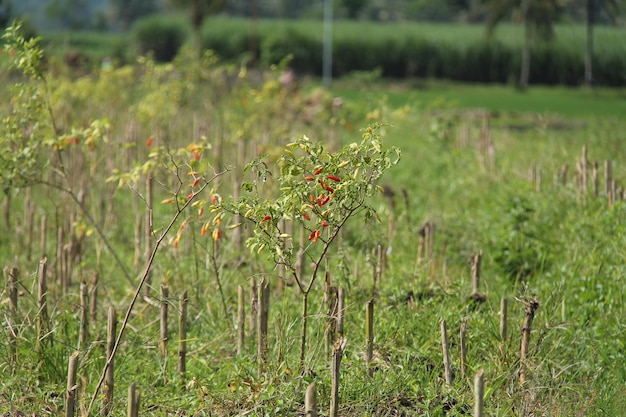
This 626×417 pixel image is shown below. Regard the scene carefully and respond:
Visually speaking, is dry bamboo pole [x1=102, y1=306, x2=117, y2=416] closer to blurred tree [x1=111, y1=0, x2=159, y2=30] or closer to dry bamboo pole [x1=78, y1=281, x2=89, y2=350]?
dry bamboo pole [x1=78, y1=281, x2=89, y2=350]

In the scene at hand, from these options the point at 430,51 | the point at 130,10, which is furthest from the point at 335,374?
the point at 130,10

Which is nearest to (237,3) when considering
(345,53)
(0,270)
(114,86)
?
(345,53)

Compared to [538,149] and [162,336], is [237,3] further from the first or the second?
[162,336]

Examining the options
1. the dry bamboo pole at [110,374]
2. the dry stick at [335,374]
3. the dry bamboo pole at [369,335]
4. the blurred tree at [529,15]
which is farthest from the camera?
the blurred tree at [529,15]

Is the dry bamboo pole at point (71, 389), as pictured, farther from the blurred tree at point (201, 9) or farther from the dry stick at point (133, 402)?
the blurred tree at point (201, 9)

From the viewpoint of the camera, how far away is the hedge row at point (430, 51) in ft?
121

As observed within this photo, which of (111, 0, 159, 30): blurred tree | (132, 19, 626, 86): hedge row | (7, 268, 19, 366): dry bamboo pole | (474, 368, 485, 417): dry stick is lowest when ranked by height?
(111, 0, 159, 30): blurred tree

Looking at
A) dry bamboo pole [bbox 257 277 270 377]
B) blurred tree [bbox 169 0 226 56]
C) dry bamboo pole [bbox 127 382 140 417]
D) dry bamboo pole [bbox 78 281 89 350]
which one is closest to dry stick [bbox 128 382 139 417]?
dry bamboo pole [bbox 127 382 140 417]

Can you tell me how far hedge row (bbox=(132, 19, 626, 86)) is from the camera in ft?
121

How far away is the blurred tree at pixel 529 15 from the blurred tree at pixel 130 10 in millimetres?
56646

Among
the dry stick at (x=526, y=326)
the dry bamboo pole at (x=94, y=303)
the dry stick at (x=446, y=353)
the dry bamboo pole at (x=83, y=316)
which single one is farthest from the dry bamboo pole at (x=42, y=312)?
the dry stick at (x=526, y=326)

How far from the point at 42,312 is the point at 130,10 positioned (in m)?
87.7

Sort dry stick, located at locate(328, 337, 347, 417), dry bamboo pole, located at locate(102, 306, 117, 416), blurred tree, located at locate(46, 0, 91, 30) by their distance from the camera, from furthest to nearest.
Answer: blurred tree, located at locate(46, 0, 91, 30), dry bamboo pole, located at locate(102, 306, 117, 416), dry stick, located at locate(328, 337, 347, 417)

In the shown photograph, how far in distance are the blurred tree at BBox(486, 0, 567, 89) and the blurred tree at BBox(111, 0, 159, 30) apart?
56.6 metres
